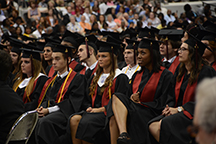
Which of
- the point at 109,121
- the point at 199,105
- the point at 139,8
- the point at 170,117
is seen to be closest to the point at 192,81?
the point at 170,117

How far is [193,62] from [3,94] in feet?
7.76

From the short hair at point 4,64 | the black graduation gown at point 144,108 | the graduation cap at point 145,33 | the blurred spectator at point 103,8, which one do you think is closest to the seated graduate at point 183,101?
the black graduation gown at point 144,108

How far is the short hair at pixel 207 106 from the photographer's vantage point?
1114 millimetres

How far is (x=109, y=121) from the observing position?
365 cm

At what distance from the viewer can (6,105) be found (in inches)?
104

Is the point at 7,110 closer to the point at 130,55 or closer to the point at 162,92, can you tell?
the point at 162,92

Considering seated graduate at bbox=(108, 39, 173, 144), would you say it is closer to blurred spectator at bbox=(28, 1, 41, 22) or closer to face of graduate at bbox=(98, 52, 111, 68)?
face of graduate at bbox=(98, 52, 111, 68)

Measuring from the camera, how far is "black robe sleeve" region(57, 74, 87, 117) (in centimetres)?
429

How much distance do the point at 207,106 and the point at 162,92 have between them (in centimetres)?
279

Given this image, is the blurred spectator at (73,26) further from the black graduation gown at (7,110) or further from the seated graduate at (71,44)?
the black graduation gown at (7,110)

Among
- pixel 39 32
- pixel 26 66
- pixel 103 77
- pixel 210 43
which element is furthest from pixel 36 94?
pixel 39 32

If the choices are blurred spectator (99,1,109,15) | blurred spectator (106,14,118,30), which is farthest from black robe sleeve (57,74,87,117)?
blurred spectator (99,1,109,15)

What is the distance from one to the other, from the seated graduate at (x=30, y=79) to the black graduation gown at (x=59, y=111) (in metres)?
0.34

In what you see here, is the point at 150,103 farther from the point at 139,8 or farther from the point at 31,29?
the point at 139,8
